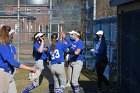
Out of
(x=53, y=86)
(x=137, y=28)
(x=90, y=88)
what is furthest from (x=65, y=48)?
(x=90, y=88)

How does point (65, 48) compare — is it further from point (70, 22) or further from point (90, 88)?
point (70, 22)

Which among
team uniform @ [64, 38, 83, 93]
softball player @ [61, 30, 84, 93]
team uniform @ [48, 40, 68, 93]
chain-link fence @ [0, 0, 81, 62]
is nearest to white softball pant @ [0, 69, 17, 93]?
team uniform @ [48, 40, 68, 93]

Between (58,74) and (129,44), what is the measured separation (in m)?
1.97

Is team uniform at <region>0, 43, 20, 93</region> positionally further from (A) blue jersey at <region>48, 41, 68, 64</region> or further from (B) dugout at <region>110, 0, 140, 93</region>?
(B) dugout at <region>110, 0, 140, 93</region>

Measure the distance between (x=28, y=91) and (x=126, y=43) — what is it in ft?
10.0

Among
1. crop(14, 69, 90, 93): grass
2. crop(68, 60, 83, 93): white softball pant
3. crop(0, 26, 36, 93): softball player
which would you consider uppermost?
crop(0, 26, 36, 93): softball player

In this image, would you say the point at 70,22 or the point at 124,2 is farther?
the point at 70,22

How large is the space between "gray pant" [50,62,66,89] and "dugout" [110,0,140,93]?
1665 millimetres

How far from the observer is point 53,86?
39.4 feet

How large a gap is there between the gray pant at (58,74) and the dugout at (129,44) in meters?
1.66

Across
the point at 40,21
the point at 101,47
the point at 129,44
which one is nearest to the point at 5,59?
the point at 129,44

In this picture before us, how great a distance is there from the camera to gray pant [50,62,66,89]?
10909mm

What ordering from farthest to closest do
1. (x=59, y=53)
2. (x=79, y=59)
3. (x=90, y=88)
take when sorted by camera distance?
(x=90, y=88) < (x=79, y=59) < (x=59, y=53)

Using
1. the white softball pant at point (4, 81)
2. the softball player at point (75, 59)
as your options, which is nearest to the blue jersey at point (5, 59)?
the white softball pant at point (4, 81)
